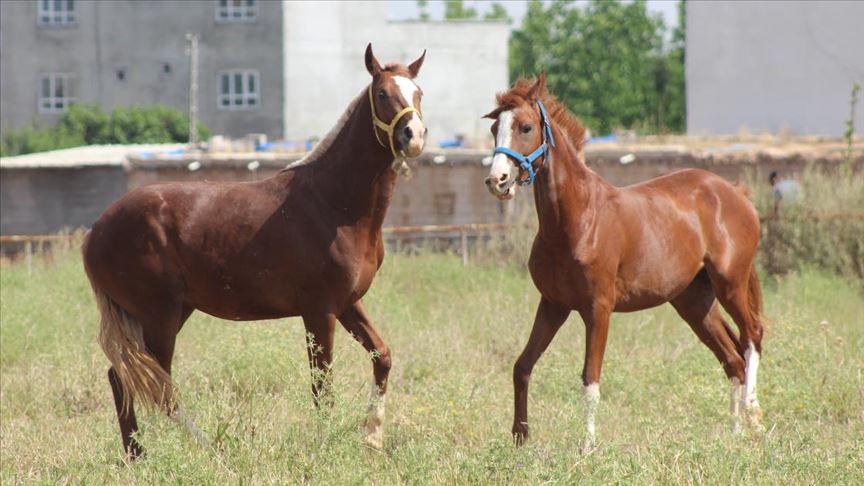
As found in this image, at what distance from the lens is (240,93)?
4722 centimetres

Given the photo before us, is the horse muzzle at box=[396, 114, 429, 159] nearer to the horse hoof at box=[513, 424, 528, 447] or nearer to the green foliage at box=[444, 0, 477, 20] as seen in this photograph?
the horse hoof at box=[513, 424, 528, 447]

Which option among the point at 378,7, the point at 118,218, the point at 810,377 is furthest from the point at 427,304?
the point at 378,7

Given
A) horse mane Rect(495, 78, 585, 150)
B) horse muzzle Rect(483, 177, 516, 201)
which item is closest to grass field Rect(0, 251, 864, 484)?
horse muzzle Rect(483, 177, 516, 201)

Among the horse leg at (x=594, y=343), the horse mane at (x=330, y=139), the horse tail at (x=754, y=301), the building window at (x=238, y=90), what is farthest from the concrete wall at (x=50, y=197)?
the horse leg at (x=594, y=343)

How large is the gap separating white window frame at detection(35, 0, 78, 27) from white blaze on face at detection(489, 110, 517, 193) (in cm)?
4363

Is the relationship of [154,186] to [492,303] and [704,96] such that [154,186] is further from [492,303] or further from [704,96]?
[704,96]

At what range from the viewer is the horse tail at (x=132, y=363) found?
8.16 m

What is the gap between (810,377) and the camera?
988cm

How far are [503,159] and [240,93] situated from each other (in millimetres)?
40269

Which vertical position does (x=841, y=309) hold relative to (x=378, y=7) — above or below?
below

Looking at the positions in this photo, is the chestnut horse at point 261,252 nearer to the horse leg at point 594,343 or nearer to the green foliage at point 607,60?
the horse leg at point 594,343

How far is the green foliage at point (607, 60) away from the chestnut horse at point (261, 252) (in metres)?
58.0

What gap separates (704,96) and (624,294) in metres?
31.3

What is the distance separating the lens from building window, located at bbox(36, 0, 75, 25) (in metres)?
49.0
